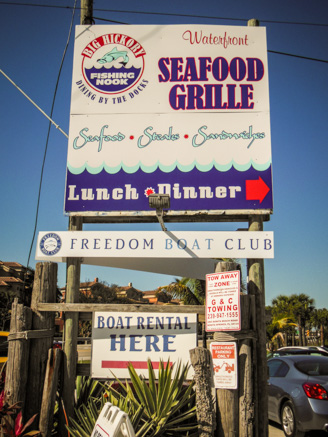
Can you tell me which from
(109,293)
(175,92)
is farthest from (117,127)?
(109,293)

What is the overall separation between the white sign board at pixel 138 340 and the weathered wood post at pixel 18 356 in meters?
0.76

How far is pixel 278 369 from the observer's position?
901cm

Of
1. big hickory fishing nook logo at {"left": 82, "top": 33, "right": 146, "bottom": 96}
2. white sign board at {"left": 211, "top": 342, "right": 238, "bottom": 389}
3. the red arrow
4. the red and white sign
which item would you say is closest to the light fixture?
the red and white sign

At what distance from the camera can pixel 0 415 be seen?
15.0 feet

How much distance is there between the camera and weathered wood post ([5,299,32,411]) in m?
5.11

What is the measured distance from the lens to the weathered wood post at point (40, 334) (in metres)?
5.23

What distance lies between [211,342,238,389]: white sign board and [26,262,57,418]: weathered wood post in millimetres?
1954

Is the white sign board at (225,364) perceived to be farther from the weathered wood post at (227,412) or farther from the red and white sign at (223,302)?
the red and white sign at (223,302)

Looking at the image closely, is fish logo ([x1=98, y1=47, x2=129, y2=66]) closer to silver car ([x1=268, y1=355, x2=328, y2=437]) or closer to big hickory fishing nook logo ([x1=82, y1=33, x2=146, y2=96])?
big hickory fishing nook logo ([x1=82, y1=33, x2=146, y2=96])

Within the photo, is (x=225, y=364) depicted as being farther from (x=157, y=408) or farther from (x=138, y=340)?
(x=138, y=340)

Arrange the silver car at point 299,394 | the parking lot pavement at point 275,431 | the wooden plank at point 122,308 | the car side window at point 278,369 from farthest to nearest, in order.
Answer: the car side window at point 278,369
the parking lot pavement at point 275,431
the silver car at point 299,394
the wooden plank at point 122,308

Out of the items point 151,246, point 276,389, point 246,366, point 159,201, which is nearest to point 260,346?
point 246,366

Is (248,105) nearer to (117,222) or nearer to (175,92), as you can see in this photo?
(175,92)

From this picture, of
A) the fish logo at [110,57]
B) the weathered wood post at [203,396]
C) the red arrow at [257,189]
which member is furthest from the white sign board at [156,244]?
the fish logo at [110,57]
